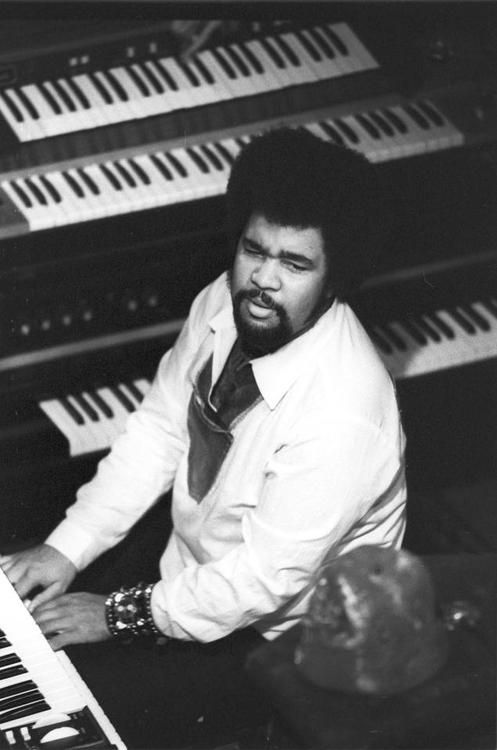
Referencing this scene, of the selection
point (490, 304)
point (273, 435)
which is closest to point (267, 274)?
point (273, 435)

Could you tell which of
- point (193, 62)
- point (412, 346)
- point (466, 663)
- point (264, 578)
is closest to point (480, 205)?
point (412, 346)

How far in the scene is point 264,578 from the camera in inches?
110

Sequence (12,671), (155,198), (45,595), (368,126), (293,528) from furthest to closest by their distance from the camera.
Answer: (368,126) < (155,198) < (45,595) < (293,528) < (12,671)

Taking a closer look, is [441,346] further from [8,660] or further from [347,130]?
[8,660]

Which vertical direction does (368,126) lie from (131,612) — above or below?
above

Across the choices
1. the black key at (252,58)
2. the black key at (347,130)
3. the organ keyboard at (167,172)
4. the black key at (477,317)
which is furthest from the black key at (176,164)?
the black key at (477,317)

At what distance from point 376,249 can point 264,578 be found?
69 cm

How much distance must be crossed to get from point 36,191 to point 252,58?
670mm

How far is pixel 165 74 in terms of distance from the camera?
365 cm

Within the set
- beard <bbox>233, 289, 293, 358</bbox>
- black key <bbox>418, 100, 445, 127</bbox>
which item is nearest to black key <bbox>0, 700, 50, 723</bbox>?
beard <bbox>233, 289, 293, 358</bbox>

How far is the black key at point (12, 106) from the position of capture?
354 cm

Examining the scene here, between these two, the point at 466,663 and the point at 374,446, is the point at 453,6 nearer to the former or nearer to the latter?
the point at 374,446

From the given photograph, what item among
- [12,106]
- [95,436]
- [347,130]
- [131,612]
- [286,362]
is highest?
[12,106]

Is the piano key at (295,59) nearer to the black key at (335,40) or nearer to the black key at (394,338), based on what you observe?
the black key at (335,40)
